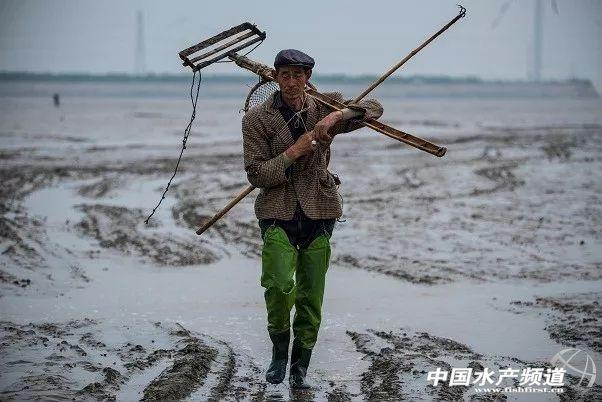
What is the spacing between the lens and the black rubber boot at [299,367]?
6.30m

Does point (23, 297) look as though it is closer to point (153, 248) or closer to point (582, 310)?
point (153, 248)

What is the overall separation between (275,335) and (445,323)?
2.07 metres

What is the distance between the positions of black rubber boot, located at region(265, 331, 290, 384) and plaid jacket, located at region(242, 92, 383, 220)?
29.1 inches

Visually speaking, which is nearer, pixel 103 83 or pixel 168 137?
pixel 168 137

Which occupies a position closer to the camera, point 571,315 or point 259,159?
point 259,159

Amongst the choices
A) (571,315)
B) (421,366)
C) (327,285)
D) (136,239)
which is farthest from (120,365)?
(136,239)

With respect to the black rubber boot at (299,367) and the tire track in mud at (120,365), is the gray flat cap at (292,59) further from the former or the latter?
the tire track in mud at (120,365)

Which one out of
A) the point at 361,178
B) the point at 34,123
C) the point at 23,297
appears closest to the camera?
the point at 23,297

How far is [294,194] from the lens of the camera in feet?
20.3

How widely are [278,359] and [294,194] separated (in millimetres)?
1002

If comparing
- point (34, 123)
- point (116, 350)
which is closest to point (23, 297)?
point (116, 350)

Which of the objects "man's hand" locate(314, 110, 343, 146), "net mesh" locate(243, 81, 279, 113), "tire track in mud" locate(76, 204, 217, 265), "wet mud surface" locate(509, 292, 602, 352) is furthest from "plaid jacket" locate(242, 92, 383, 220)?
"tire track in mud" locate(76, 204, 217, 265)

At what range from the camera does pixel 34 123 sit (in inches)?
1439

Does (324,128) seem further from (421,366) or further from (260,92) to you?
(421,366)
